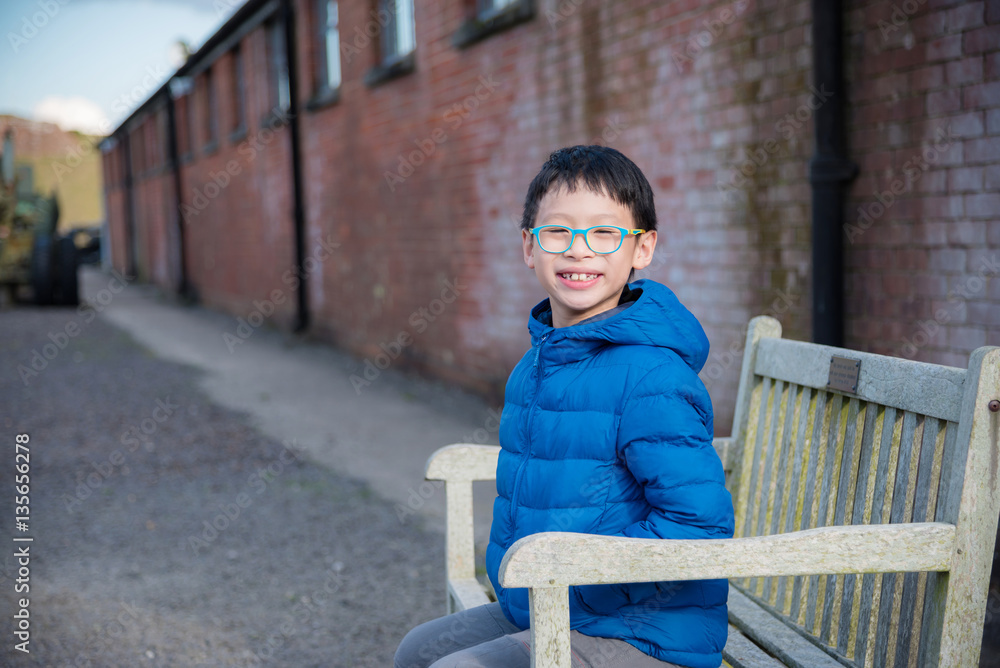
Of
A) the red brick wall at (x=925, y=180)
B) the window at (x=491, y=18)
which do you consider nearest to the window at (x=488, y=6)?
the window at (x=491, y=18)

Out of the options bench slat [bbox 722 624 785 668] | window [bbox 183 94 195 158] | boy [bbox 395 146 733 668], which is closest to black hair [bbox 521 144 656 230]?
boy [bbox 395 146 733 668]

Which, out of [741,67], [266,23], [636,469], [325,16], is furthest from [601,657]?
[266,23]

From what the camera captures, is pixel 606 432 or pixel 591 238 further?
pixel 591 238

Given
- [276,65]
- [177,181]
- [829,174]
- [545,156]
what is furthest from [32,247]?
[829,174]

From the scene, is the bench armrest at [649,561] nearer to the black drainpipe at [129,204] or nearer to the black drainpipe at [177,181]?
the black drainpipe at [177,181]

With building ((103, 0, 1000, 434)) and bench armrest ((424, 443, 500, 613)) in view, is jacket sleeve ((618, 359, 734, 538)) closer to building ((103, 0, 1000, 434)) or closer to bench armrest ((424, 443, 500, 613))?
bench armrest ((424, 443, 500, 613))

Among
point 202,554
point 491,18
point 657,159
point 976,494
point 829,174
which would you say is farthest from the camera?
point 491,18

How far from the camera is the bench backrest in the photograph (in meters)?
1.66

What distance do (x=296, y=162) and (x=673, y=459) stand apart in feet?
37.6

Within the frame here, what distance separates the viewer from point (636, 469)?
1569 mm

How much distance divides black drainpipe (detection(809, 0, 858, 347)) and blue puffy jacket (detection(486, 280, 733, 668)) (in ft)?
7.99

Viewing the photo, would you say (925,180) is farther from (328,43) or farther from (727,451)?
(328,43)

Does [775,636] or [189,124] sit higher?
[189,124]

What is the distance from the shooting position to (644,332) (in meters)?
1.65
